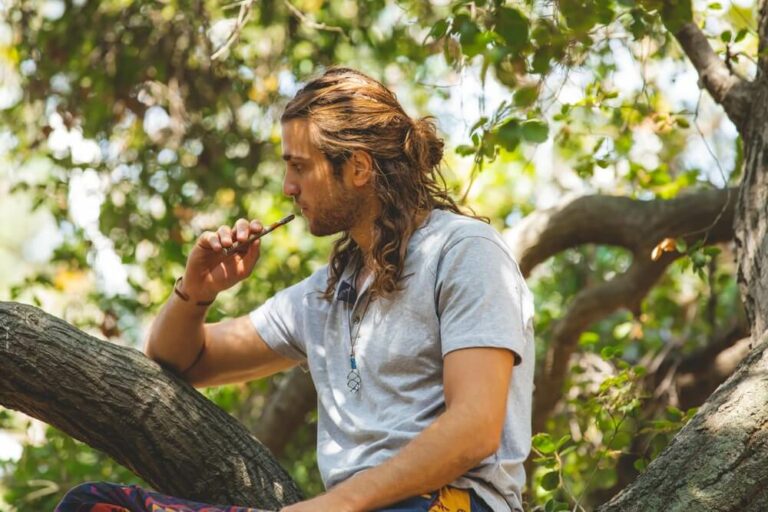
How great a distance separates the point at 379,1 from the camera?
5.29m

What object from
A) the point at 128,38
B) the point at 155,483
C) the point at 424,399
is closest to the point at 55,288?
the point at 128,38

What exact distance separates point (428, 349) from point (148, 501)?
2.31 feet

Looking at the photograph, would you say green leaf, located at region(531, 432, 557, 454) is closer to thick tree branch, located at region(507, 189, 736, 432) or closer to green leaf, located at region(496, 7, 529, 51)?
green leaf, located at region(496, 7, 529, 51)

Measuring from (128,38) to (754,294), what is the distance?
3.84 m

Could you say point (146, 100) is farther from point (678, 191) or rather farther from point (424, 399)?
point (424, 399)

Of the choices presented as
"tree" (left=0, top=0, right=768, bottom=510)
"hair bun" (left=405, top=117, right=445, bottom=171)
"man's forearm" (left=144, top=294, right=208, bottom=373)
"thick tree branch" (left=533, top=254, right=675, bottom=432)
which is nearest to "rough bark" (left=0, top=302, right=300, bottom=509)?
"tree" (left=0, top=0, right=768, bottom=510)

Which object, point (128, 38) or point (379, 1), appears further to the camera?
point (128, 38)

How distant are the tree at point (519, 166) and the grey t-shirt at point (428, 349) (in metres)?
0.28

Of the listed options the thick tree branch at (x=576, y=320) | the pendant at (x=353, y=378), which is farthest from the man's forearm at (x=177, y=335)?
the thick tree branch at (x=576, y=320)

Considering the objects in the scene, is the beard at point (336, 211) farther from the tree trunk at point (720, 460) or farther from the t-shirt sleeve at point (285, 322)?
the tree trunk at point (720, 460)

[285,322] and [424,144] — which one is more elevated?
[424,144]

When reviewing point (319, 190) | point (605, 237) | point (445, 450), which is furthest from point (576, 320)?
point (445, 450)

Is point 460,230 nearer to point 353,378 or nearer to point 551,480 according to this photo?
point 353,378

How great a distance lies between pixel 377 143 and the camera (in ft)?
9.30
